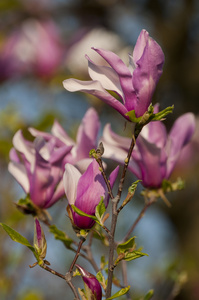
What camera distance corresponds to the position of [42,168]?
125 centimetres

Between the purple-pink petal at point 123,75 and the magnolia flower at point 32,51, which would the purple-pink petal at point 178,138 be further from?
the magnolia flower at point 32,51

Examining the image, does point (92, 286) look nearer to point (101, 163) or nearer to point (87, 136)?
→ point (101, 163)

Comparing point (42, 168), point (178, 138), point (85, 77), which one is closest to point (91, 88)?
point (42, 168)

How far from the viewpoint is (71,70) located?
119 inches

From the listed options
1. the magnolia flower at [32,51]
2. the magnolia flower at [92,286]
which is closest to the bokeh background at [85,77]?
the magnolia flower at [32,51]

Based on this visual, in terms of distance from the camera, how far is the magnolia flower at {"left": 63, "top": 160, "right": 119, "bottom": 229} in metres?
1.03

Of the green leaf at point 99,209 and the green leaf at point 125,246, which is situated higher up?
the green leaf at point 99,209

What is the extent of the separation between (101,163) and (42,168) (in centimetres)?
30

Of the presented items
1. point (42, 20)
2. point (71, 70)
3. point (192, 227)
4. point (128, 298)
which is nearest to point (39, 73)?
point (71, 70)

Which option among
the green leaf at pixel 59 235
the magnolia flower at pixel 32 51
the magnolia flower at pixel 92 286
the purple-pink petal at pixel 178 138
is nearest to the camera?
the magnolia flower at pixel 92 286

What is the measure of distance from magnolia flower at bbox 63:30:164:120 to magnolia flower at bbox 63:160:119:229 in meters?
0.13

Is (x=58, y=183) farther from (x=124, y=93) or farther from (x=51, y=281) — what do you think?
(x=51, y=281)

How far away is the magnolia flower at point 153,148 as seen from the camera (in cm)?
131

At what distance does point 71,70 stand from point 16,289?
1.40m
